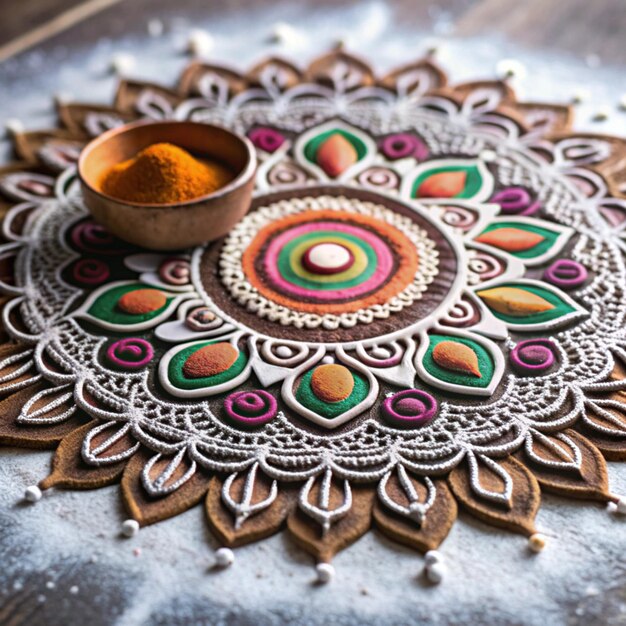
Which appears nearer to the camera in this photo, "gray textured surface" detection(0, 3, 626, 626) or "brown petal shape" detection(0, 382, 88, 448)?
"gray textured surface" detection(0, 3, 626, 626)

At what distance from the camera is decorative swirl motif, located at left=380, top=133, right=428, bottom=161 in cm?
137

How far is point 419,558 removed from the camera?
0.81 meters

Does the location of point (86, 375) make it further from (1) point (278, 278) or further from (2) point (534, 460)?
(2) point (534, 460)

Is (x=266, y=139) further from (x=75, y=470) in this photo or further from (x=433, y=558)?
(x=433, y=558)

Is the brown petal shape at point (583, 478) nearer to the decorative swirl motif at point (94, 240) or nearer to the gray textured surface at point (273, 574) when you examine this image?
the gray textured surface at point (273, 574)

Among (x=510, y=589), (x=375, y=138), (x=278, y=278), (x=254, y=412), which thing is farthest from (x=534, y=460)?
(x=375, y=138)

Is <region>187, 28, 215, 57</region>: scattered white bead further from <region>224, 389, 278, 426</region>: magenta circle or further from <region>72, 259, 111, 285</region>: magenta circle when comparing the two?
<region>224, 389, 278, 426</region>: magenta circle

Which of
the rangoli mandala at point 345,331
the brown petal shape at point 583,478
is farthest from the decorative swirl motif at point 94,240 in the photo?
the brown petal shape at point 583,478

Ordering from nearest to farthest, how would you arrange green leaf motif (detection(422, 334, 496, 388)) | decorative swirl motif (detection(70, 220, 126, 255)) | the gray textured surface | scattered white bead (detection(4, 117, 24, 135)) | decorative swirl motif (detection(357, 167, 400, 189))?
the gray textured surface < green leaf motif (detection(422, 334, 496, 388)) < decorative swirl motif (detection(70, 220, 126, 255)) < decorative swirl motif (detection(357, 167, 400, 189)) < scattered white bead (detection(4, 117, 24, 135))

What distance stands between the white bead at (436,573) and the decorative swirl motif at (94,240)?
2.23 feet

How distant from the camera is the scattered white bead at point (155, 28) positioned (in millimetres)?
1841

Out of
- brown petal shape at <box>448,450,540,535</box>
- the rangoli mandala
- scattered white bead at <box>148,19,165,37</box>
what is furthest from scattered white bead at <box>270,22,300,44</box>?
brown petal shape at <box>448,450,540,535</box>

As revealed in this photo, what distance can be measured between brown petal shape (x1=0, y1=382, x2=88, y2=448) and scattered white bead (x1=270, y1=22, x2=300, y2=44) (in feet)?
3.69

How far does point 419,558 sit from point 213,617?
0.22m
